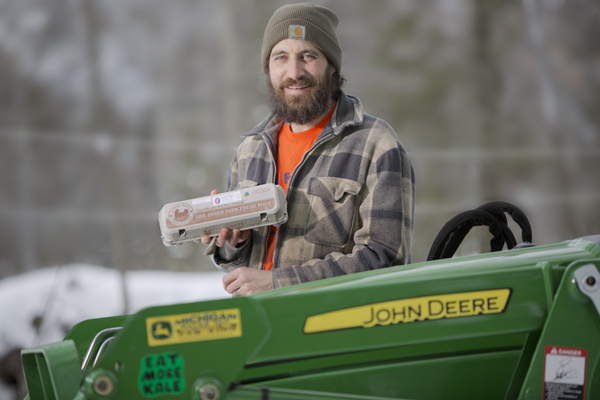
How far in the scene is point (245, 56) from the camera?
11.9ft

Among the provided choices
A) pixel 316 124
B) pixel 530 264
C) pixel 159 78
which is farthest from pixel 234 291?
pixel 159 78

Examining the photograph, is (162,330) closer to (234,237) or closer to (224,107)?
(234,237)

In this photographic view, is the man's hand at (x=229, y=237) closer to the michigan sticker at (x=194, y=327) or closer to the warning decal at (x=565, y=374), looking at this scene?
the michigan sticker at (x=194, y=327)

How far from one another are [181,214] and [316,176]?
0.49 metres

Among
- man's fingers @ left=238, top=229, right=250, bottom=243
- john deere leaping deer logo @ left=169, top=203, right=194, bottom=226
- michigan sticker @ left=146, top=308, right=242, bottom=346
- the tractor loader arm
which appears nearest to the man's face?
man's fingers @ left=238, top=229, right=250, bottom=243

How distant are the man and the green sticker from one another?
1.71ft

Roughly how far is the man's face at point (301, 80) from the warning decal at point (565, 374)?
116 centimetres

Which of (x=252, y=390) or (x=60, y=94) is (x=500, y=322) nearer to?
(x=252, y=390)

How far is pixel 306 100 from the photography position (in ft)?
6.32

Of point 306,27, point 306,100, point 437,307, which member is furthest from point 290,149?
point 437,307

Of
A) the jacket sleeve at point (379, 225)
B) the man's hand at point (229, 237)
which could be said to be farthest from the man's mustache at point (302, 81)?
the man's hand at point (229, 237)

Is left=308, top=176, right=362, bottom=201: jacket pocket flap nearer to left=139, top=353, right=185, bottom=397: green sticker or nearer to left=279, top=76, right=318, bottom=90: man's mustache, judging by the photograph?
left=279, top=76, right=318, bottom=90: man's mustache

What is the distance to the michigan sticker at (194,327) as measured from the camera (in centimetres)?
110

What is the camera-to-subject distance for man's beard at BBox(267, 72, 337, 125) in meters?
1.93
